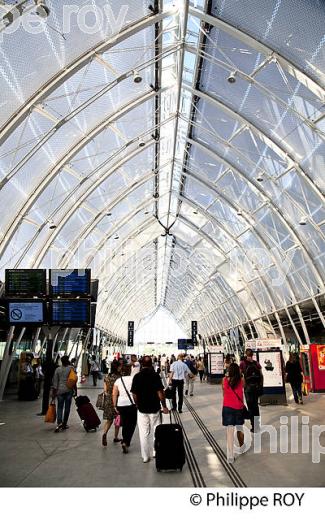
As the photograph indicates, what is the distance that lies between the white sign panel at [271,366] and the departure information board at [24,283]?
27.0 ft

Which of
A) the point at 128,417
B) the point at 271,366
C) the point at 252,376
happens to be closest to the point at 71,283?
the point at 252,376

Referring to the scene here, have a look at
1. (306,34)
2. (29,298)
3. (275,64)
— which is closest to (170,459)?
(29,298)

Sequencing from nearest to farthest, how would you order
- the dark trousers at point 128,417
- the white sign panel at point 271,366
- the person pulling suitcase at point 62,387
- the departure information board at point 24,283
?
1. the dark trousers at point 128,417
2. the person pulling suitcase at point 62,387
3. the departure information board at point 24,283
4. the white sign panel at point 271,366

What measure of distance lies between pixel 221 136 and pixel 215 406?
14241 mm

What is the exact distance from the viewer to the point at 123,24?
15.1 meters

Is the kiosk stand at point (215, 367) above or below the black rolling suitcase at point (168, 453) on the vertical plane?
above

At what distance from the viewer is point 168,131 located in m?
25.3

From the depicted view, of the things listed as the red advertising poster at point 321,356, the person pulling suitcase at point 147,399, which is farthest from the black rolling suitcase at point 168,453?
the red advertising poster at point 321,356

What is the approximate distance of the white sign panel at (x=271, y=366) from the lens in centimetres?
1614

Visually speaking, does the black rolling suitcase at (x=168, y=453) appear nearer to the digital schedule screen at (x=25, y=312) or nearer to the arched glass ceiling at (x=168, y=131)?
the digital schedule screen at (x=25, y=312)

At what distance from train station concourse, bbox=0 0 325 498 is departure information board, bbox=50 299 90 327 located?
0.04 m

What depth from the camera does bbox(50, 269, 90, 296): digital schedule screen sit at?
15.0m

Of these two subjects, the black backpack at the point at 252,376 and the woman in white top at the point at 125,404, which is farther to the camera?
the black backpack at the point at 252,376

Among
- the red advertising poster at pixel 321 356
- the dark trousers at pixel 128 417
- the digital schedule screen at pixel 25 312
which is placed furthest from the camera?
the red advertising poster at pixel 321 356
